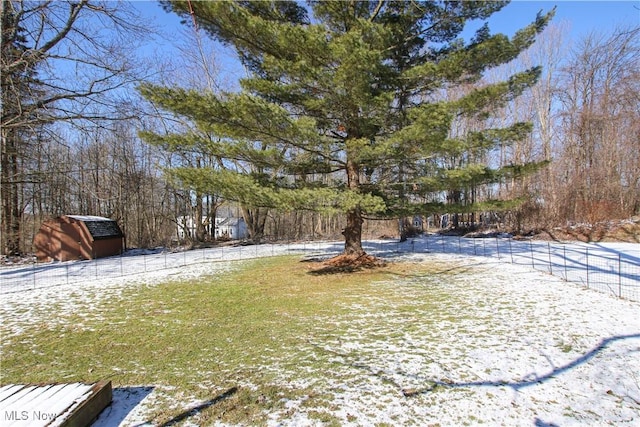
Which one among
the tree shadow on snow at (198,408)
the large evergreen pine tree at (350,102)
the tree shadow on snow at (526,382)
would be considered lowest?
the tree shadow on snow at (526,382)

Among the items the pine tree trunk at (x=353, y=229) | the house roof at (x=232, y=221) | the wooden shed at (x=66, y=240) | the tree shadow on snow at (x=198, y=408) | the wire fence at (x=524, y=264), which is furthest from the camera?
the house roof at (x=232, y=221)

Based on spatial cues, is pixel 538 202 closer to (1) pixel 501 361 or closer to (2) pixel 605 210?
(2) pixel 605 210

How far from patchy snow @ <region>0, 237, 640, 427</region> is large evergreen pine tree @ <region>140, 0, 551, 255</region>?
277cm

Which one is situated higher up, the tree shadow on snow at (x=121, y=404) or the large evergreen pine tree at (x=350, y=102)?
the large evergreen pine tree at (x=350, y=102)

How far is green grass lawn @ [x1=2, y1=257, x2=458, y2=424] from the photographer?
296cm

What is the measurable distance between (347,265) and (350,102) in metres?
4.49

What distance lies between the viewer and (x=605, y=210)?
15.5 meters

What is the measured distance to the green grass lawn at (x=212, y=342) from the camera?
2.96m

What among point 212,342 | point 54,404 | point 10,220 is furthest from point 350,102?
point 10,220

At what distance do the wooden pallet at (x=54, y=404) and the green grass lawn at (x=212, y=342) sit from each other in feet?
1.48

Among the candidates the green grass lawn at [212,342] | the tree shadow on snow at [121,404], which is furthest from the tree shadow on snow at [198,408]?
the tree shadow on snow at [121,404]

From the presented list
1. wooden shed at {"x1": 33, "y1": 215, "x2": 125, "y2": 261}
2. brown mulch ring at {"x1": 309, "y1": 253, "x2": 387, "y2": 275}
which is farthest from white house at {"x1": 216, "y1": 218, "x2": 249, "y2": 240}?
brown mulch ring at {"x1": 309, "y1": 253, "x2": 387, "y2": 275}

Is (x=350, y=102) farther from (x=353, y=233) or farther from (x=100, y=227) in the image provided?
(x=100, y=227)

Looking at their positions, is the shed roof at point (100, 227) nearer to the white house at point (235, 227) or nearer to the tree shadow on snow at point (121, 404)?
the tree shadow on snow at point (121, 404)
